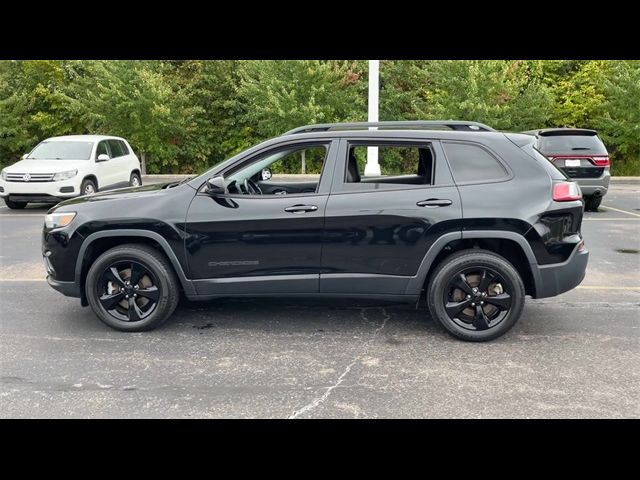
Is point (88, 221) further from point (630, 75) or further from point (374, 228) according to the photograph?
point (630, 75)

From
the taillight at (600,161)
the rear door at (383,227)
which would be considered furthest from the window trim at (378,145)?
the taillight at (600,161)

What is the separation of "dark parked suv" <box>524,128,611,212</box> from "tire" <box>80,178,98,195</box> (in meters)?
9.64

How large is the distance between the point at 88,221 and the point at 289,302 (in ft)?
6.80

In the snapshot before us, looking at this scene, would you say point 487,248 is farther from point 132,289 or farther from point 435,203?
point 132,289

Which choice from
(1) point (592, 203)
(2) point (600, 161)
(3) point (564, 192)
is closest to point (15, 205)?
(3) point (564, 192)

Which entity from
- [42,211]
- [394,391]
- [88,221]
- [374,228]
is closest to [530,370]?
[394,391]

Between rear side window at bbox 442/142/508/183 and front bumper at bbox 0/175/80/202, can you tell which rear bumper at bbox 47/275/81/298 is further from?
front bumper at bbox 0/175/80/202

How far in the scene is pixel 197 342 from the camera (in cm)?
485

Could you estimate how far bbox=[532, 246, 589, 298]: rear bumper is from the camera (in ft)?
15.5

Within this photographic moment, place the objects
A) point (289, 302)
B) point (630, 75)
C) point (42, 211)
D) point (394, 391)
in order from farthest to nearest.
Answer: point (630, 75)
point (42, 211)
point (289, 302)
point (394, 391)

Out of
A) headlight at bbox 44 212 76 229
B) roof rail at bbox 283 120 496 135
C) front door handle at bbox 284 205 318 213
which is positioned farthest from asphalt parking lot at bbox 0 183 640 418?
roof rail at bbox 283 120 496 135

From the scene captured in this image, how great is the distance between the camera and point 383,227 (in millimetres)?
4770

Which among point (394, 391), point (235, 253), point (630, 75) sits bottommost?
point (394, 391)

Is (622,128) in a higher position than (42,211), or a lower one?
higher
